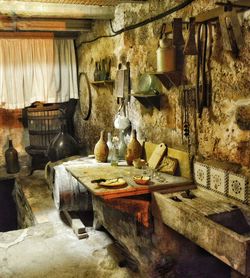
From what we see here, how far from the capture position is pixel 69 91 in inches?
230

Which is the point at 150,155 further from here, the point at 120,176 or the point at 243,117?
the point at 243,117

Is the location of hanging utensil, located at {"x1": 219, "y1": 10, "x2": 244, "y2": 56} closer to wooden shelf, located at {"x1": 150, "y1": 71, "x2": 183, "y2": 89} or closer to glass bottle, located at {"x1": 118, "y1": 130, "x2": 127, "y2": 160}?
wooden shelf, located at {"x1": 150, "y1": 71, "x2": 183, "y2": 89}

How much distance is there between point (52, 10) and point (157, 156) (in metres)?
2.05

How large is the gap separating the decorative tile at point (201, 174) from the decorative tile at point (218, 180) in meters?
0.06

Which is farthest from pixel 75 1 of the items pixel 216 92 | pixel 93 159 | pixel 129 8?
pixel 216 92

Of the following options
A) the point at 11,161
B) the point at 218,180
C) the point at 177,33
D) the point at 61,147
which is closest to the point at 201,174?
the point at 218,180

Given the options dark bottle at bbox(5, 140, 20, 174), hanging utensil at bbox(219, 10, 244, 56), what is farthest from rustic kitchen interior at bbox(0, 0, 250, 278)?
dark bottle at bbox(5, 140, 20, 174)

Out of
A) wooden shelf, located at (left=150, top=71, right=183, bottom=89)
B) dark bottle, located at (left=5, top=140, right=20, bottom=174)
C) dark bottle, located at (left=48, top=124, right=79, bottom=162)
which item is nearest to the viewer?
wooden shelf, located at (left=150, top=71, right=183, bottom=89)

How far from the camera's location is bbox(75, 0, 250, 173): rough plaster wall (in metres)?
2.37

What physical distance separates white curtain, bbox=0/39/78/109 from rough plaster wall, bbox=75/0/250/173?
0.73 m

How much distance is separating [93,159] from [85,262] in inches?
46.0

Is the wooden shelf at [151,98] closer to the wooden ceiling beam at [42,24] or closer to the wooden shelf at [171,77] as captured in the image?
the wooden shelf at [171,77]

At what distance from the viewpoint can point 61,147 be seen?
17.0 ft

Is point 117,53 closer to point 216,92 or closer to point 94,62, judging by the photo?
point 94,62
